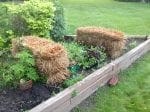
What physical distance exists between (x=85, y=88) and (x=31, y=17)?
79.3 inches

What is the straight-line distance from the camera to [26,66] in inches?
241

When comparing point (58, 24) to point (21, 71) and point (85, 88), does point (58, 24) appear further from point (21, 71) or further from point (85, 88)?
point (21, 71)

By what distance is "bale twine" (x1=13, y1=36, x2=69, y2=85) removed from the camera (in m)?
6.06

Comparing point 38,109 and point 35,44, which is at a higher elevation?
point 35,44

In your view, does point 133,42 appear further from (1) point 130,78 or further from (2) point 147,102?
(2) point 147,102

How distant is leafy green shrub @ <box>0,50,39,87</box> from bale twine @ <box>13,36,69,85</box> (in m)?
0.11

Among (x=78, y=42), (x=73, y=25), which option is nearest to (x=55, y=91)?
(x=78, y=42)

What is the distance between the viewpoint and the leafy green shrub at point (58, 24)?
887 cm

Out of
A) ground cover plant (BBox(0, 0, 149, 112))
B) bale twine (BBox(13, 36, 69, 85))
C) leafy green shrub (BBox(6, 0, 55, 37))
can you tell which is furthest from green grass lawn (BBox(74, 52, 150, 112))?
leafy green shrub (BBox(6, 0, 55, 37))

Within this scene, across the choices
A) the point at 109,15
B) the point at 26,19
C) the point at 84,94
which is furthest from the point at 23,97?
the point at 109,15

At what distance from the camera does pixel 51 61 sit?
609 centimetres

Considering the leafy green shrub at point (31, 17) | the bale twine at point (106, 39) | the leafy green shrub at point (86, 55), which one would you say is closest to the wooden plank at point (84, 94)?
the leafy green shrub at point (86, 55)

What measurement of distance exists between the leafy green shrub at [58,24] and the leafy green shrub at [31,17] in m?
0.87

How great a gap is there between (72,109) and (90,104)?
1.31 feet
